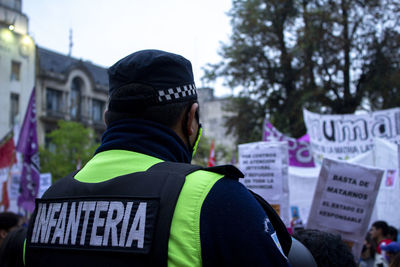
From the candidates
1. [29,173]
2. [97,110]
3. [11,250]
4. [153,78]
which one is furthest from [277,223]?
[97,110]

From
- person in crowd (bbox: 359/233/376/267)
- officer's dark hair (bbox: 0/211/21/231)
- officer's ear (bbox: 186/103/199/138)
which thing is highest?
officer's ear (bbox: 186/103/199/138)

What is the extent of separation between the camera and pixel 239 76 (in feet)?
65.0

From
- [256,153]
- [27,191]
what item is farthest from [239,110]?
[256,153]

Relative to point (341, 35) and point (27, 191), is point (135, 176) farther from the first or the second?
point (341, 35)

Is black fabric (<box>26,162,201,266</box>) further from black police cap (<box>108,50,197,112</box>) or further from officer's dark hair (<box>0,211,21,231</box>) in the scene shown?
officer's dark hair (<box>0,211,21,231</box>)

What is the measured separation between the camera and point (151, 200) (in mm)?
1231

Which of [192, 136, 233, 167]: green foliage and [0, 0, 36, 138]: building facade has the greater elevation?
[0, 0, 36, 138]: building facade

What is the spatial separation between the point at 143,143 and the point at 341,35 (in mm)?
17134

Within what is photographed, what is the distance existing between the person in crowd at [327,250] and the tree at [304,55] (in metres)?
14.8

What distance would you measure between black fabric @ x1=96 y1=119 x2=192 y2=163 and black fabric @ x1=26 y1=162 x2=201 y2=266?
0.11 meters

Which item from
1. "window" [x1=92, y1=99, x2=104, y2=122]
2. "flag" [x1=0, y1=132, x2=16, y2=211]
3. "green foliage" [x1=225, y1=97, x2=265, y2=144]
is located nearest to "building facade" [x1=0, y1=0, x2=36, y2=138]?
"window" [x1=92, y1=99, x2=104, y2=122]

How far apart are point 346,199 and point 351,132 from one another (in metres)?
5.02

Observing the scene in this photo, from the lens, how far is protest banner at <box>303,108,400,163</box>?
911cm

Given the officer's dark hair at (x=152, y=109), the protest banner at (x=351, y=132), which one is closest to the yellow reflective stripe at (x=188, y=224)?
the officer's dark hair at (x=152, y=109)
